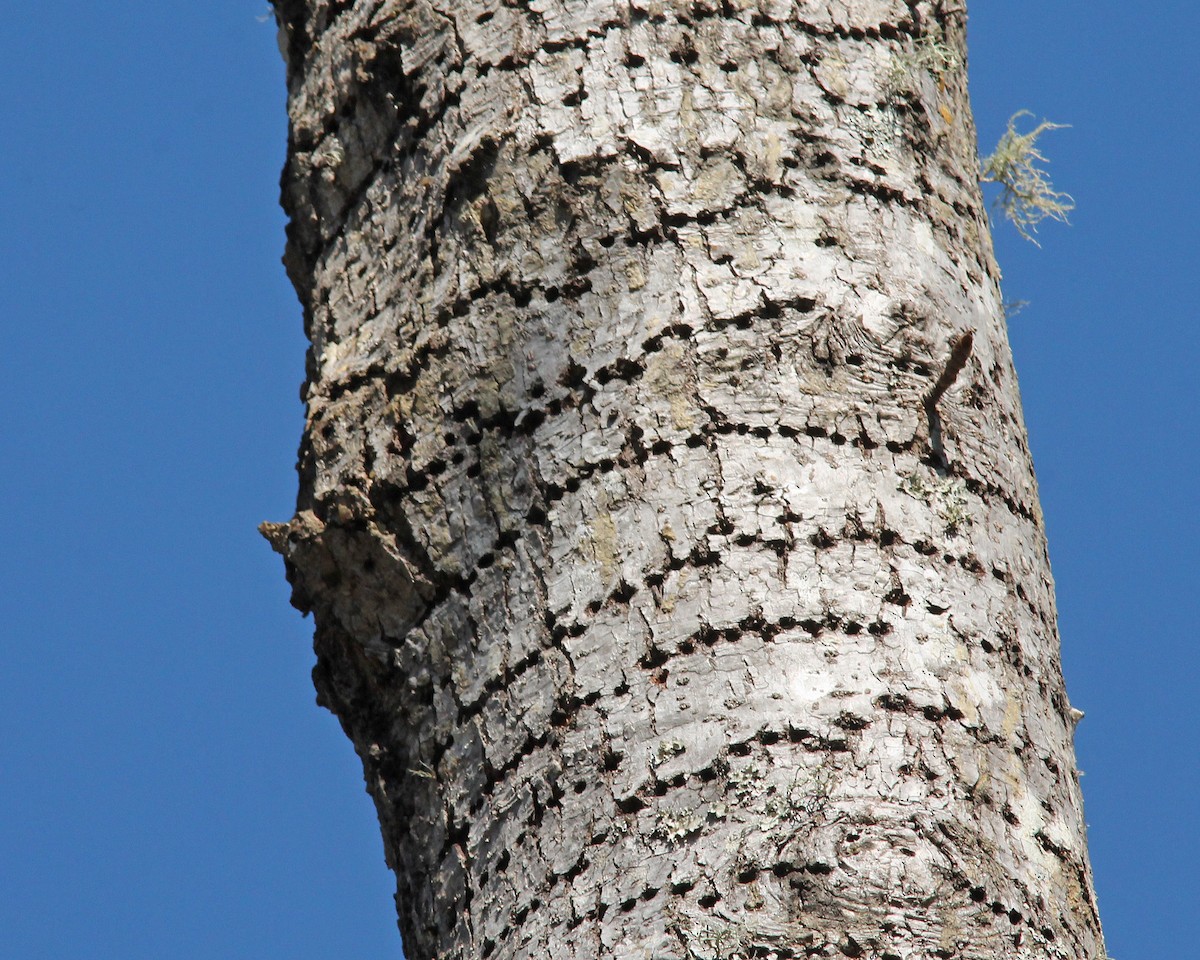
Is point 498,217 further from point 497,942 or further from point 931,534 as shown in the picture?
point 497,942

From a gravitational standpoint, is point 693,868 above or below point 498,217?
below

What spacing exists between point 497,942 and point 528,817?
16 cm

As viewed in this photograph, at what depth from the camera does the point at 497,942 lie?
75.4 inches

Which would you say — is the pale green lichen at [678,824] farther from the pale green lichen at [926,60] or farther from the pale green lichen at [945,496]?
the pale green lichen at [926,60]

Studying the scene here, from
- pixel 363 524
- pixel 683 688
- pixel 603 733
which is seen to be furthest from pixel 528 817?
pixel 363 524

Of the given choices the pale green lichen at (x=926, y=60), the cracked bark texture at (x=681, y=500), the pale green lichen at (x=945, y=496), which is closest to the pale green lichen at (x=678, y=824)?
the cracked bark texture at (x=681, y=500)

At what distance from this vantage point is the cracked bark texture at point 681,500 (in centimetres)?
179

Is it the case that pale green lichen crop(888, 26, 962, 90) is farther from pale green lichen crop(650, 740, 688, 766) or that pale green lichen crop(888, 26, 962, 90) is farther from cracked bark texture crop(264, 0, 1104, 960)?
pale green lichen crop(650, 740, 688, 766)

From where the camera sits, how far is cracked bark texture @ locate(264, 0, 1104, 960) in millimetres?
1790

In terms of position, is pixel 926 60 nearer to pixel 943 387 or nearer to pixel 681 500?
pixel 943 387

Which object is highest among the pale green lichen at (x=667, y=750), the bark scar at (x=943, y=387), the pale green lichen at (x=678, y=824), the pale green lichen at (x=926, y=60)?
the pale green lichen at (x=926, y=60)

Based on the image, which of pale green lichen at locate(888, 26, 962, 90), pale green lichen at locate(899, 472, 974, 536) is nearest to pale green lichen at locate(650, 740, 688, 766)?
pale green lichen at locate(899, 472, 974, 536)

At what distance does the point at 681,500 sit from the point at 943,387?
1.45 ft

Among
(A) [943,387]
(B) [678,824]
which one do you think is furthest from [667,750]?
(A) [943,387]
